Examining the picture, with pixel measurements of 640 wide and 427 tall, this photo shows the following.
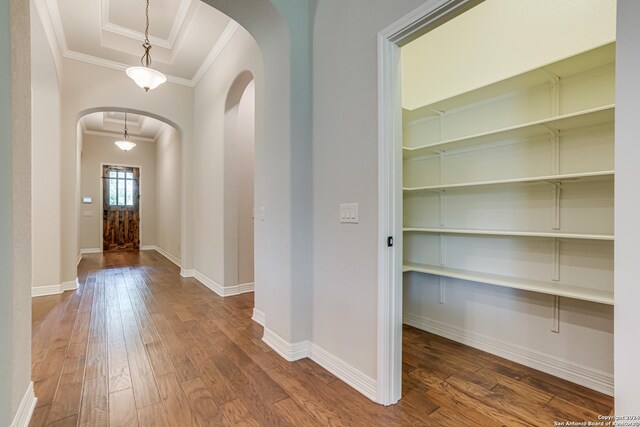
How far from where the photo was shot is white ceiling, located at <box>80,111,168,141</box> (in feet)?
22.6

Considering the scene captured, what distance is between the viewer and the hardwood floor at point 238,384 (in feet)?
5.11

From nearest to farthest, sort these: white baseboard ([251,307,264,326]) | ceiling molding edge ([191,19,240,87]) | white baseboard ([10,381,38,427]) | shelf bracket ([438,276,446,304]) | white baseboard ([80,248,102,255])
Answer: white baseboard ([10,381,38,427]) → shelf bracket ([438,276,446,304]) → white baseboard ([251,307,264,326]) → ceiling molding edge ([191,19,240,87]) → white baseboard ([80,248,102,255])

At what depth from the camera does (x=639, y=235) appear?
2.74ft

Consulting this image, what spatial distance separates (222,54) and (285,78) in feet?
7.31

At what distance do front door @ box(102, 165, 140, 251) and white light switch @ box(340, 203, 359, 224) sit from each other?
8.38 meters

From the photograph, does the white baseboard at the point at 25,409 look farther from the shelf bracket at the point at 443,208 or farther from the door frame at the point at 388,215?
the shelf bracket at the point at 443,208

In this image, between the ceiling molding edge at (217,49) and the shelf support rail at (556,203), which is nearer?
the shelf support rail at (556,203)

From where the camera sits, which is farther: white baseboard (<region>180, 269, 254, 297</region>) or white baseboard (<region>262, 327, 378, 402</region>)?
white baseboard (<region>180, 269, 254, 297</region>)

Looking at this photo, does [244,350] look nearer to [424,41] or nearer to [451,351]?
[451,351]

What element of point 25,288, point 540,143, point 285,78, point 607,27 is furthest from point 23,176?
point 607,27

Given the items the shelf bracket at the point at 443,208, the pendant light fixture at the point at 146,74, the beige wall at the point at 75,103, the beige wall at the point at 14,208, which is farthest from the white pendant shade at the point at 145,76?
the shelf bracket at the point at 443,208

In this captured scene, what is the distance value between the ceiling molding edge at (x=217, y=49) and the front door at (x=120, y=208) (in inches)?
195

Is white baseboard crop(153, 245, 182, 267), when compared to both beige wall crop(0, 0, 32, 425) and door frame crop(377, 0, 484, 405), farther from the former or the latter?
door frame crop(377, 0, 484, 405)

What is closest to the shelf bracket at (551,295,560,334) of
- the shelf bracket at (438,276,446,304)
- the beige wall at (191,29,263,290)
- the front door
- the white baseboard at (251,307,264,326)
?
the shelf bracket at (438,276,446,304)
